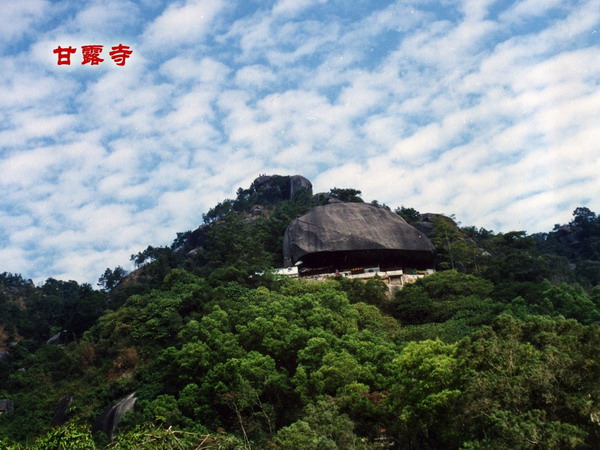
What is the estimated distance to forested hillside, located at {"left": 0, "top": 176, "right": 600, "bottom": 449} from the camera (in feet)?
33.2

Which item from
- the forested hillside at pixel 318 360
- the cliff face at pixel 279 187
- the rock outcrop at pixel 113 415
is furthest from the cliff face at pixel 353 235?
the cliff face at pixel 279 187

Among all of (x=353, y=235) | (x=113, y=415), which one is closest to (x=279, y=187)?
(x=353, y=235)

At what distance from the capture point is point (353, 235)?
30.6 m

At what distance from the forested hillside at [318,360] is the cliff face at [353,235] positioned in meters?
1.70

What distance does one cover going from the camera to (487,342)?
11.3m

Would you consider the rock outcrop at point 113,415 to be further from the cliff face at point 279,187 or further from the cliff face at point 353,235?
the cliff face at point 279,187

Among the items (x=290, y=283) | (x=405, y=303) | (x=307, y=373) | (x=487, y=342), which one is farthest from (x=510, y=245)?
(x=487, y=342)

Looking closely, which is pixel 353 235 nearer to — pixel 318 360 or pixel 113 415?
pixel 113 415

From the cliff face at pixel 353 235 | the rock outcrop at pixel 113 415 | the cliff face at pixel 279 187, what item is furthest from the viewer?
the cliff face at pixel 279 187

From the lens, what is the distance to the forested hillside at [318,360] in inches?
399

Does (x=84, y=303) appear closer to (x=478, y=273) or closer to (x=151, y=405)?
(x=151, y=405)

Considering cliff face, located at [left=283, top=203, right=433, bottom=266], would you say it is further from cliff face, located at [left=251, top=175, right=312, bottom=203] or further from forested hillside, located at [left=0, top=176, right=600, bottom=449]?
cliff face, located at [left=251, top=175, right=312, bottom=203]

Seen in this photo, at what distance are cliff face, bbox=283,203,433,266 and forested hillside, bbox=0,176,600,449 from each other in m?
1.70

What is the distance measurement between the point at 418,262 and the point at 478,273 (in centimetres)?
398
